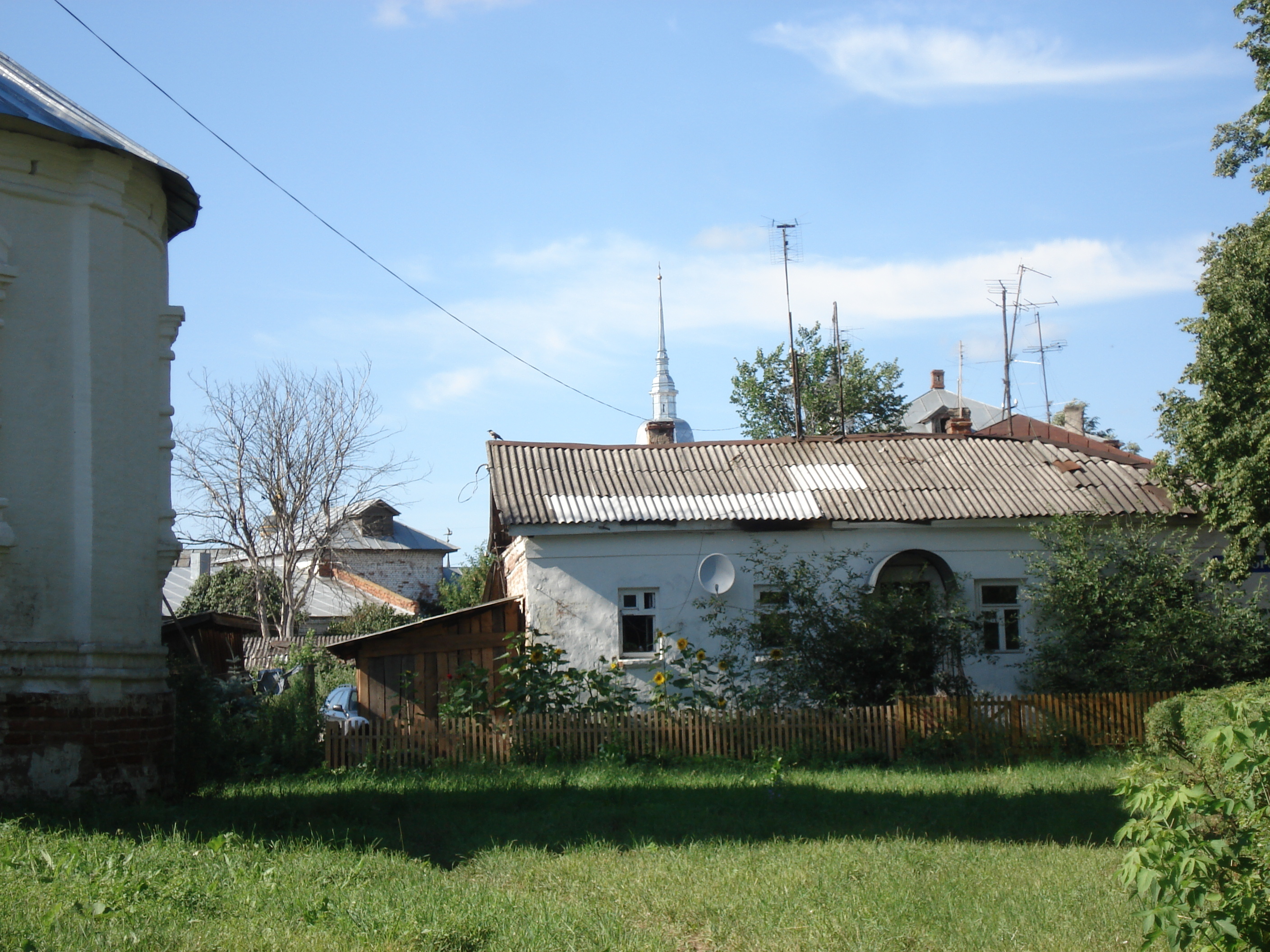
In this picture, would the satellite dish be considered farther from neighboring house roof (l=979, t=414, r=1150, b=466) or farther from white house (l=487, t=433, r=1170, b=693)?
neighboring house roof (l=979, t=414, r=1150, b=466)

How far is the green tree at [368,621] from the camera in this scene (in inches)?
1426

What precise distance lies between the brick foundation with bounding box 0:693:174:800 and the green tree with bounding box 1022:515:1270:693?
12542 millimetres

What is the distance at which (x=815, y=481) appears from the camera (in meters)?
18.9

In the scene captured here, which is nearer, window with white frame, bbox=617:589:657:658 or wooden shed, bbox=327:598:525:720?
wooden shed, bbox=327:598:525:720

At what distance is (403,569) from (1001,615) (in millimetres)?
33379

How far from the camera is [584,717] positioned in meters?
14.1

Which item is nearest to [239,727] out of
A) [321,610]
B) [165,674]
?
[165,674]

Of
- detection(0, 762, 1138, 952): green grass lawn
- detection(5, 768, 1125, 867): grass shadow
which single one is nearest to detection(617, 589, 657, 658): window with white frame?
detection(5, 768, 1125, 867): grass shadow

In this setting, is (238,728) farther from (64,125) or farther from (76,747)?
(64,125)

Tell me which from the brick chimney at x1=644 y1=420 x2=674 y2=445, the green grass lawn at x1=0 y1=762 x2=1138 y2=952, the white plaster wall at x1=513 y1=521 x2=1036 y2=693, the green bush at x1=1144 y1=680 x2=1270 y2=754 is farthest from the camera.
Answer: the brick chimney at x1=644 y1=420 x2=674 y2=445

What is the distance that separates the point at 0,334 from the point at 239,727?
20.4ft

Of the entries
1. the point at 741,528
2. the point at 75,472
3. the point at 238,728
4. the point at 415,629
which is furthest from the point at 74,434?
the point at 741,528

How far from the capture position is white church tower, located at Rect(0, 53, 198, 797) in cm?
888

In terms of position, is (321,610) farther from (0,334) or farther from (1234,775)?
(1234,775)
